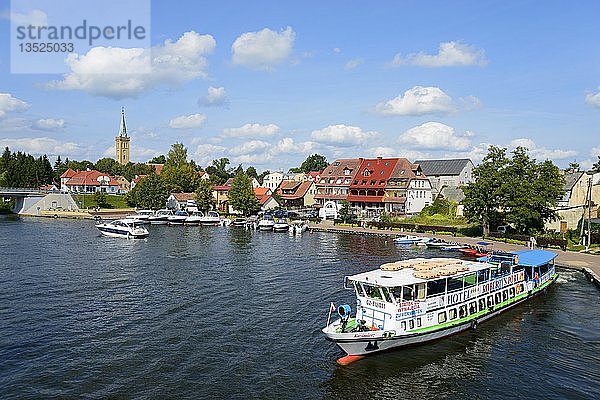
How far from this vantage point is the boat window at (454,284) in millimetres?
30134

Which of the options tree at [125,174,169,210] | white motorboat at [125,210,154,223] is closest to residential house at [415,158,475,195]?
white motorboat at [125,210,154,223]

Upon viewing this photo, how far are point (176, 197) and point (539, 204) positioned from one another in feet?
266

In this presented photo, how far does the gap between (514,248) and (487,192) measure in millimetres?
10796

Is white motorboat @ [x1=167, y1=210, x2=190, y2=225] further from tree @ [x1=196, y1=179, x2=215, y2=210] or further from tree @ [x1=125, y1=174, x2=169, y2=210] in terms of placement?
tree @ [x1=125, y1=174, x2=169, y2=210]

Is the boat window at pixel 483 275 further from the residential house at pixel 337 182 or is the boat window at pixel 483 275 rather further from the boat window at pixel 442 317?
the residential house at pixel 337 182

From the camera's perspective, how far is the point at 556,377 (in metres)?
24.8

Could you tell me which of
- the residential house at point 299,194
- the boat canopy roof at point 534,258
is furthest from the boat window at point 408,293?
the residential house at point 299,194

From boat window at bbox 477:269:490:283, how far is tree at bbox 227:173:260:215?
74238 millimetres

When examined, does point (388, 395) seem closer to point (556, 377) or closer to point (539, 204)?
point (556, 377)

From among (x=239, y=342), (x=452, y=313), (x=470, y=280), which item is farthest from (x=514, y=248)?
(x=239, y=342)

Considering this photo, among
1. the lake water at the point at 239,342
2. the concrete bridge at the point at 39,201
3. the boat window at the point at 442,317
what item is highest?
the concrete bridge at the point at 39,201

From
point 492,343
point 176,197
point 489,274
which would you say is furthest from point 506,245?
point 176,197

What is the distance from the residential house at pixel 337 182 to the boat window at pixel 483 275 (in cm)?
6891

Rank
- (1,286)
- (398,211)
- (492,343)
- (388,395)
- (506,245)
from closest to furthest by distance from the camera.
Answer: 1. (388,395)
2. (492,343)
3. (1,286)
4. (506,245)
5. (398,211)
